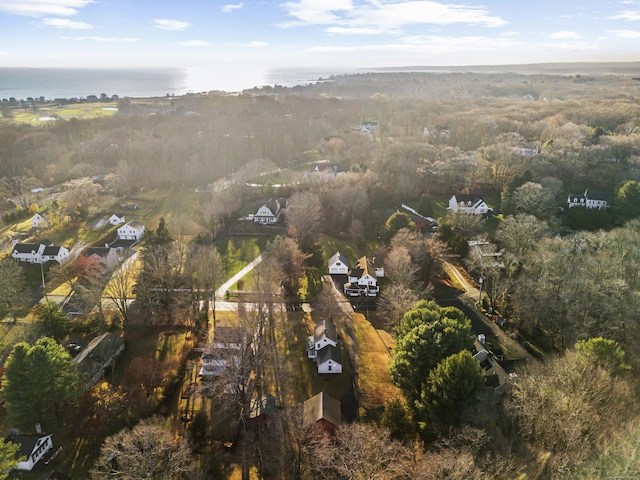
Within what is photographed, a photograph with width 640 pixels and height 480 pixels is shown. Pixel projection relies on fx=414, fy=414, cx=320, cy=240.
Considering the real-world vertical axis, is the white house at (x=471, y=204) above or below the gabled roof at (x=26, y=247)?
above

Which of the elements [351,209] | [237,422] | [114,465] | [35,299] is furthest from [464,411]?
[35,299]

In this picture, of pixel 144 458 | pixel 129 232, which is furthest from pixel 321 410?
pixel 129 232

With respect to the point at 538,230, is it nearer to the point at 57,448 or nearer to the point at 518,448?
the point at 518,448

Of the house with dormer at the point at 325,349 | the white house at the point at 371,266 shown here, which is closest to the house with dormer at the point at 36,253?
the house with dormer at the point at 325,349

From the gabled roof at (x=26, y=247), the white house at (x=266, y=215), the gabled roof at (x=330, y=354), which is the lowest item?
the gabled roof at (x=330, y=354)

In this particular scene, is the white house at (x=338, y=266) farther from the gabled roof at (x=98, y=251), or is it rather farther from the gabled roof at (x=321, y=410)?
the gabled roof at (x=98, y=251)

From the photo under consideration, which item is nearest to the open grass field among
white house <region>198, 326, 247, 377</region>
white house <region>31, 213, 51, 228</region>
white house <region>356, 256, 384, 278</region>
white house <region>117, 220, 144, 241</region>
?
white house <region>31, 213, 51, 228</region>

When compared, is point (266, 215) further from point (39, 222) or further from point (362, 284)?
point (39, 222)

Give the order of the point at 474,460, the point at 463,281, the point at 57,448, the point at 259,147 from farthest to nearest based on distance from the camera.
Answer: the point at 259,147
the point at 463,281
the point at 57,448
the point at 474,460

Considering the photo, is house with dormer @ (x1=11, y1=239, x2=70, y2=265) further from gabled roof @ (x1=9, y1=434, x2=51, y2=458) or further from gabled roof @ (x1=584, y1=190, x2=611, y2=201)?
gabled roof @ (x1=584, y1=190, x2=611, y2=201)
